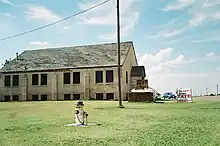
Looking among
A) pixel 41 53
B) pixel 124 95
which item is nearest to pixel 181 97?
pixel 124 95

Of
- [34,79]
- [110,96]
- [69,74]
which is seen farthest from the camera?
[34,79]

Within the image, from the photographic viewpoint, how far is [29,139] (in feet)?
36.9

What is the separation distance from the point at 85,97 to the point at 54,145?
43427 mm

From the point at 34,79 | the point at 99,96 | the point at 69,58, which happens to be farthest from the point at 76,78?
the point at 34,79

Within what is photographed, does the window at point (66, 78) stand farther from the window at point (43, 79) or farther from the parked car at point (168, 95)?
the parked car at point (168, 95)

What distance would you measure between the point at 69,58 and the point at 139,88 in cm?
1421

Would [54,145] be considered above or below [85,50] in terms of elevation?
below

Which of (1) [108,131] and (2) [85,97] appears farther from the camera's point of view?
(2) [85,97]

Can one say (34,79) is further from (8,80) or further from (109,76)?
(109,76)

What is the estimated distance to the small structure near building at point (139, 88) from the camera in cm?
4397

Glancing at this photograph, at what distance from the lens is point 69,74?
54969 mm

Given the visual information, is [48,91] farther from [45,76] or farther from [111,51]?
[111,51]

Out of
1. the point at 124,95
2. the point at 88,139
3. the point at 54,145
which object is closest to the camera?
the point at 54,145

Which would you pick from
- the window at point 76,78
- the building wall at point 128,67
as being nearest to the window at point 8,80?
the window at point 76,78
